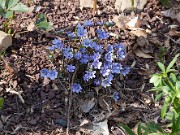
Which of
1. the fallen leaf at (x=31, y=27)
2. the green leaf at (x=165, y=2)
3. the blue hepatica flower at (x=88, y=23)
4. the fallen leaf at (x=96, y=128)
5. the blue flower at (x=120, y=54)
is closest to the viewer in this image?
the fallen leaf at (x=96, y=128)

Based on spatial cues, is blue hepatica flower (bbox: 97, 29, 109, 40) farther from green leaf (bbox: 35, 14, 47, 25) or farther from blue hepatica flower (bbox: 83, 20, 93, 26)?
green leaf (bbox: 35, 14, 47, 25)

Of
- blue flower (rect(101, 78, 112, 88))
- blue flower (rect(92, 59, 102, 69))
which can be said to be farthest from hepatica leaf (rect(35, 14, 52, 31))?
blue flower (rect(101, 78, 112, 88))

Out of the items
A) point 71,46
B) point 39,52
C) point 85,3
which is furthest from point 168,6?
point 39,52

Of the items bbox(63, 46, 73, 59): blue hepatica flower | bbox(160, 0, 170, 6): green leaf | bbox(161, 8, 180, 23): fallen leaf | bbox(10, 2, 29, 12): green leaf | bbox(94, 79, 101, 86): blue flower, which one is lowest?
bbox(94, 79, 101, 86): blue flower

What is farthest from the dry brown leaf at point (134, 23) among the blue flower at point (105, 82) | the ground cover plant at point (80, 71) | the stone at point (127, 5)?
the blue flower at point (105, 82)

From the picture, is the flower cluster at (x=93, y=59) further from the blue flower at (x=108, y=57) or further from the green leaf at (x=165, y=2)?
the green leaf at (x=165, y=2)

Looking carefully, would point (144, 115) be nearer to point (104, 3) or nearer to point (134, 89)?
point (134, 89)

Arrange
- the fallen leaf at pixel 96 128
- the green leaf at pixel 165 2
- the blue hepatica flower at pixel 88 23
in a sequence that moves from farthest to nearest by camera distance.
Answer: the green leaf at pixel 165 2
the blue hepatica flower at pixel 88 23
the fallen leaf at pixel 96 128
